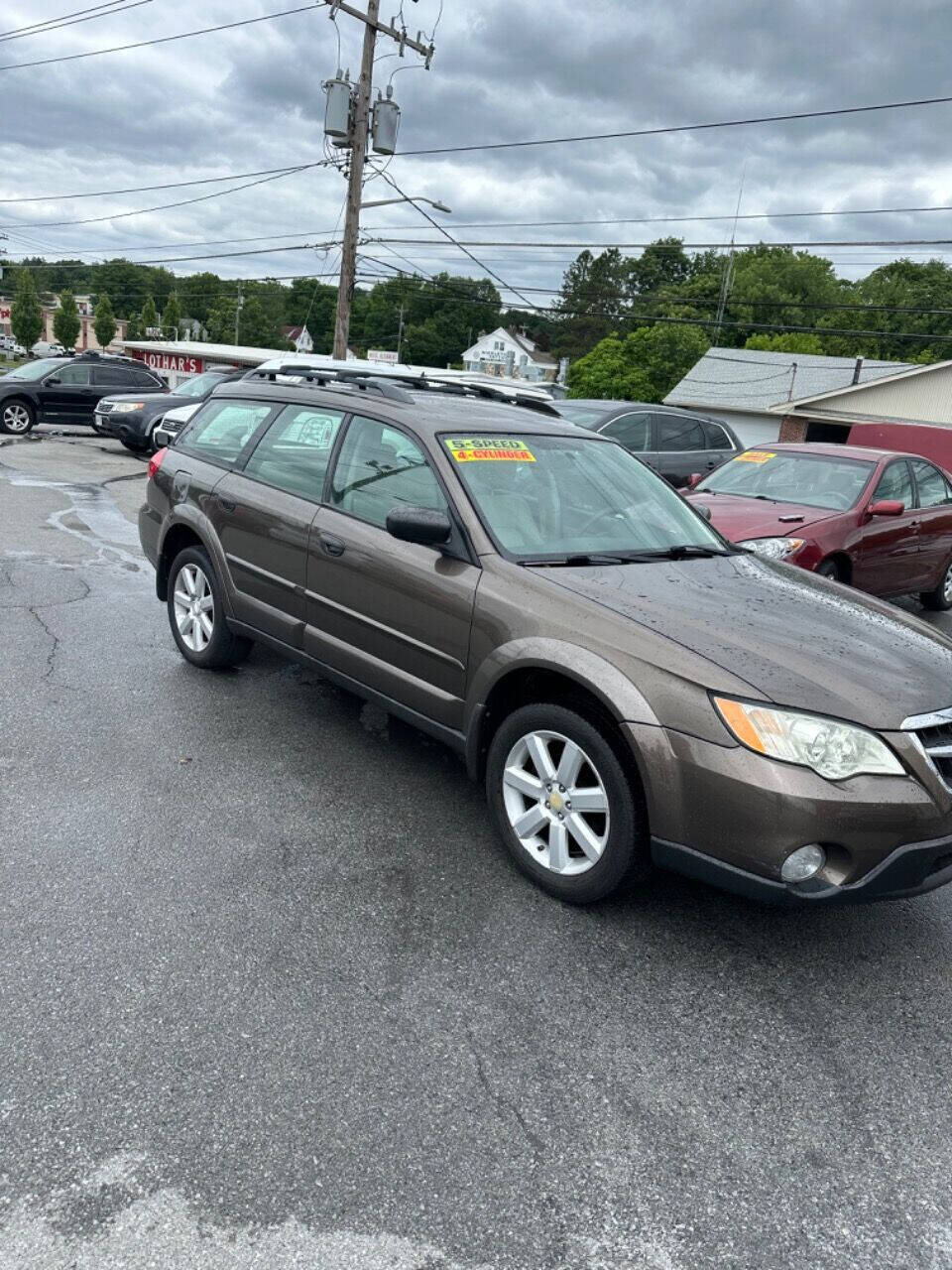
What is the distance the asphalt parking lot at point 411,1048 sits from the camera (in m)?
2.02

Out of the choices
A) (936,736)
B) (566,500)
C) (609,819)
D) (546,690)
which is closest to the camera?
(936,736)

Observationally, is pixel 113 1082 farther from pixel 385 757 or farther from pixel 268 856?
pixel 385 757

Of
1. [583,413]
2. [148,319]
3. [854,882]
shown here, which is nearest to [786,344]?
[583,413]

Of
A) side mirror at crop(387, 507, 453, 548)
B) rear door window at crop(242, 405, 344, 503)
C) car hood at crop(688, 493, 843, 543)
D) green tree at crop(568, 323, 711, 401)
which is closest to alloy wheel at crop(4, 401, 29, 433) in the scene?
car hood at crop(688, 493, 843, 543)

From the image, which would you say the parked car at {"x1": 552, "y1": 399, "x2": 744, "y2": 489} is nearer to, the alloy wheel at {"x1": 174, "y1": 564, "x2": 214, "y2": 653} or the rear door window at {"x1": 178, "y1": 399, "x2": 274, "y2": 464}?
the rear door window at {"x1": 178, "y1": 399, "x2": 274, "y2": 464}

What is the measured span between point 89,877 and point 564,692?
71.0 inches

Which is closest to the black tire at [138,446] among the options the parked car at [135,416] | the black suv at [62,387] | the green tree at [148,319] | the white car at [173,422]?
the parked car at [135,416]

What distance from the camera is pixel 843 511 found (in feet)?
24.1

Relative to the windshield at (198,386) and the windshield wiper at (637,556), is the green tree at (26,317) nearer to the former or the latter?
the windshield at (198,386)

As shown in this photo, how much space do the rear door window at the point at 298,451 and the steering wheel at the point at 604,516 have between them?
1.32 m

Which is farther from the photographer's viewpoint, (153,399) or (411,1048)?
(153,399)

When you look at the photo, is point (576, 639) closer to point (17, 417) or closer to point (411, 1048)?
point (411, 1048)

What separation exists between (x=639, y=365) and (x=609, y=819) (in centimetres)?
4523

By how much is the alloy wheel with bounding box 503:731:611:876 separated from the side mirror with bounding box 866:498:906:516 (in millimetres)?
5150
